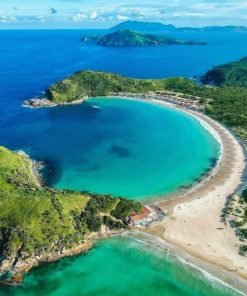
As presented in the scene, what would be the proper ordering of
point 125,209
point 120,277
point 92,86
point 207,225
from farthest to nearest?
point 92,86 < point 125,209 < point 207,225 < point 120,277

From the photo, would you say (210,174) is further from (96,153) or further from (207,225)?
(96,153)

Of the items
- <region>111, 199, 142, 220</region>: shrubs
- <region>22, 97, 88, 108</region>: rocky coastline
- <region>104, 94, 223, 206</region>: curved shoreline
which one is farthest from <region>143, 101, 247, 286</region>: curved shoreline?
<region>22, 97, 88, 108</region>: rocky coastline

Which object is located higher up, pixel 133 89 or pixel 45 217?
pixel 45 217

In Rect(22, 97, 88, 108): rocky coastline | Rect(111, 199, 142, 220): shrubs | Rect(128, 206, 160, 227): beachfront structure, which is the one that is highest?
Rect(111, 199, 142, 220): shrubs

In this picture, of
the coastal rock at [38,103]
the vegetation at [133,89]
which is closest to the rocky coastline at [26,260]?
the vegetation at [133,89]

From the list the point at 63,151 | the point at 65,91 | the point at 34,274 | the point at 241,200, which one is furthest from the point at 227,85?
the point at 34,274

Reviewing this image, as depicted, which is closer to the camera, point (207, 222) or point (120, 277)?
point (120, 277)

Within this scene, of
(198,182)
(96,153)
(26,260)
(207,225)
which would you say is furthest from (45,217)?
(96,153)

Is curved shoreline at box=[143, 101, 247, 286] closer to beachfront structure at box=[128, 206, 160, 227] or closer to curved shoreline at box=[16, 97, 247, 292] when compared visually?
curved shoreline at box=[16, 97, 247, 292]
